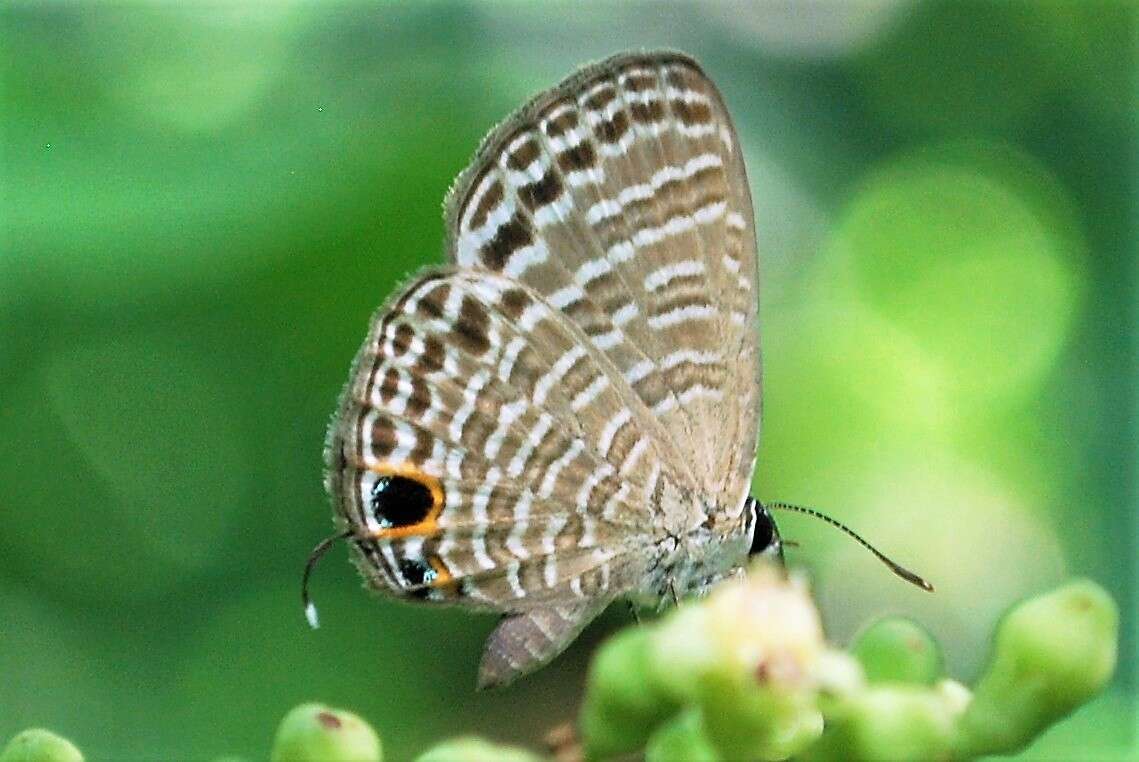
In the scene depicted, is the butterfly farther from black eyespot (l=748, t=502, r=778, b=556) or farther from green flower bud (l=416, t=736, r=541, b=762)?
green flower bud (l=416, t=736, r=541, b=762)

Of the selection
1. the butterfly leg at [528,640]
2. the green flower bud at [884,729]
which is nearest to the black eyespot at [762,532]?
the butterfly leg at [528,640]

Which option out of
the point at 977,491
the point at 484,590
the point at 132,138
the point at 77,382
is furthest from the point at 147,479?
the point at 977,491

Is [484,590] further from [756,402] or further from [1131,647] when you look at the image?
[1131,647]

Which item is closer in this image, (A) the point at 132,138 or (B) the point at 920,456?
(A) the point at 132,138

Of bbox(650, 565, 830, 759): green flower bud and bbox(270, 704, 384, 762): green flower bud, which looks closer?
bbox(650, 565, 830, 759): green flower bud

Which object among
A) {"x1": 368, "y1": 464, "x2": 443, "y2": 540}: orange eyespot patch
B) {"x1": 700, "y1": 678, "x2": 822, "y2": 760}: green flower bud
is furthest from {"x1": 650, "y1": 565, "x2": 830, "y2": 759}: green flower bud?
{"x1": 368, "y1": 464, "x2": 443, "y2": 540}: orange eyespot patch

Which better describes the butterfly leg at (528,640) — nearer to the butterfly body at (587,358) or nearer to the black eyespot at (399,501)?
the butterfly body at (587,358)

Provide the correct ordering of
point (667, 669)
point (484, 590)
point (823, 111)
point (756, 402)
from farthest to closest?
point (823, 111), point (756, 402), point (484, 590), point (667, 669)
